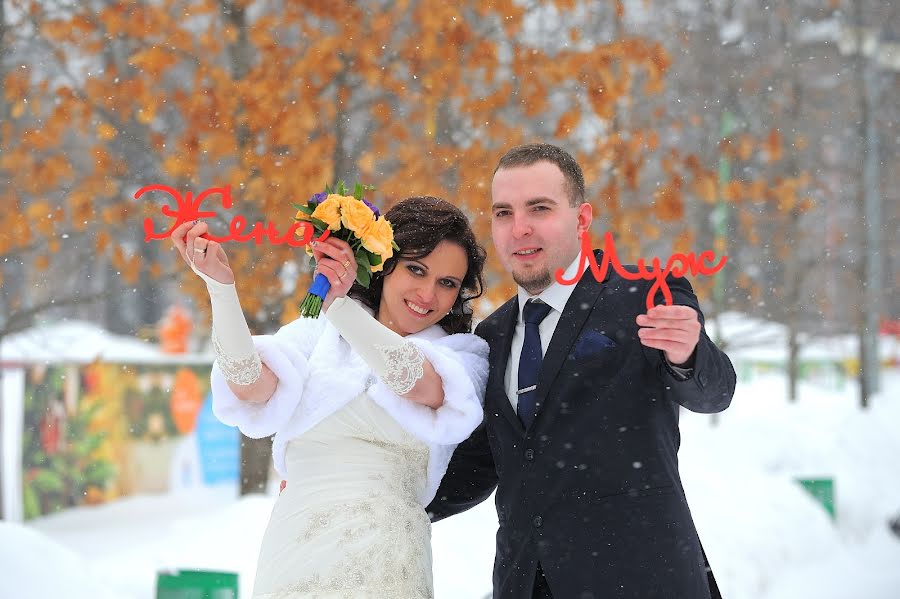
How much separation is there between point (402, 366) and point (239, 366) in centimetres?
44

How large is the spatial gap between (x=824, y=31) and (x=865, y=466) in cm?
584

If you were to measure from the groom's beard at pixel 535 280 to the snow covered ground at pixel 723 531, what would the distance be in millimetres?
2603

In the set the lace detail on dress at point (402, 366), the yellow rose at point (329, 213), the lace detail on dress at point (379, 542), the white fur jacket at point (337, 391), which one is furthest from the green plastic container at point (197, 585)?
the yellow rose at point (329, 213)

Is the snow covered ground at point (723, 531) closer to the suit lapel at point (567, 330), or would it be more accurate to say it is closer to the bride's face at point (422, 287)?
the bride's face at point (422, 287)

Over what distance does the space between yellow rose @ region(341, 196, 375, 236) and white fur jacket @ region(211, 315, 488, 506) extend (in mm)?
443

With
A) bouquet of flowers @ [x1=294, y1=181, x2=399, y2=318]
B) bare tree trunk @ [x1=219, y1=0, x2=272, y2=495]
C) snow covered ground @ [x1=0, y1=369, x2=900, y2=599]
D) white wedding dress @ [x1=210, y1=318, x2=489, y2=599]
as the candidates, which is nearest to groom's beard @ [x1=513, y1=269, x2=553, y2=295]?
white wedding dress @ [x1=210, y1=318, x2=489, y2=599]

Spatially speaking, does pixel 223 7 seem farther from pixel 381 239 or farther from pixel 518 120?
pixel 381 239

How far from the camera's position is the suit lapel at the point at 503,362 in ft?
8.64

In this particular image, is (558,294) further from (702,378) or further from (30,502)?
(30,502)

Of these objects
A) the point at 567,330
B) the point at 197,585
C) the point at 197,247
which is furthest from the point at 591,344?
the point at 197,585

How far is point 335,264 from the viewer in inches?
94.0

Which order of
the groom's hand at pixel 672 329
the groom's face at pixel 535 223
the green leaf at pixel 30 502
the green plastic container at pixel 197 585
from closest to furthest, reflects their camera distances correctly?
the groom's hand at pixel 672 329 < the groom's face at pixel 535 223 < the green plastic container at pixel 197 585 < the green leaf at pixel 30 502

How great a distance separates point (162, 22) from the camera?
5391 mm

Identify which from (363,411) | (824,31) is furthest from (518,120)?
(824,31)
